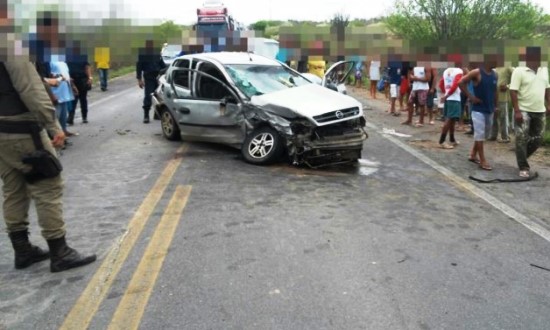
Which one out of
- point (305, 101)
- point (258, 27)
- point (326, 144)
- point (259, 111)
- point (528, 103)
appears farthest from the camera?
point (258, 27)

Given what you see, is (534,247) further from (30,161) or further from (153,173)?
(153,173)

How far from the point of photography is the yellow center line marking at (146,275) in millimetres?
3300

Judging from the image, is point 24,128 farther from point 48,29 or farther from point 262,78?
point 262,78

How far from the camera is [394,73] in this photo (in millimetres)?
14320

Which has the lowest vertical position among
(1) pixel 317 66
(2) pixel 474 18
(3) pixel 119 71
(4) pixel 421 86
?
(4) pixel 421 86

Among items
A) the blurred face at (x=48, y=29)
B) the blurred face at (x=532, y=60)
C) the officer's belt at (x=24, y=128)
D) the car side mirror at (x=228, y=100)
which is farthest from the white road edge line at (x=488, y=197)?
the blurred face at (x=48, y=29)

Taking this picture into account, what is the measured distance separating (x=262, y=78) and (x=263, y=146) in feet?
4.51

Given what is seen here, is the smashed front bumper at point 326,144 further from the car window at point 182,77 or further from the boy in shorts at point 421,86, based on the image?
the boy in shorts at point 421,86

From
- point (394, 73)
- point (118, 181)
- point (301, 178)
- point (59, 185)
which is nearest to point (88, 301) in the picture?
point (59, 185)

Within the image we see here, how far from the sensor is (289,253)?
4340mm

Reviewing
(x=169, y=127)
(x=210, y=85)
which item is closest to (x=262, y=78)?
(x=210, y=85)

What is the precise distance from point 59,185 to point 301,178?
11.4ft

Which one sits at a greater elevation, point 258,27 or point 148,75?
point 258,27

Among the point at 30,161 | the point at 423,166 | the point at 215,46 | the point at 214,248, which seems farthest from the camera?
the point at 215,46
